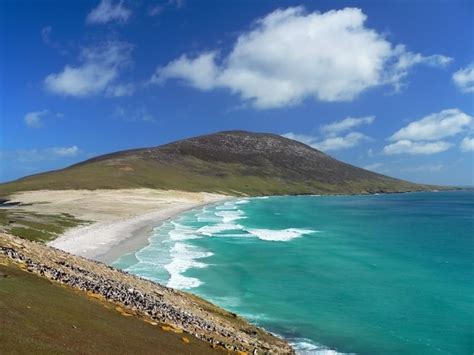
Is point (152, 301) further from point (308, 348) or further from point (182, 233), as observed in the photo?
point (182, 233)

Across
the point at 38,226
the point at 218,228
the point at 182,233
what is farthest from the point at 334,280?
the point at 218,228

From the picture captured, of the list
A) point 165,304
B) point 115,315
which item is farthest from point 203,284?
point 115,315

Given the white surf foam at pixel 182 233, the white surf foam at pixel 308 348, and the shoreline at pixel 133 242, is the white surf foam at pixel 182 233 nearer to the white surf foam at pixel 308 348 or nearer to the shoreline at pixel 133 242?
the shoreline at pixel 133 242

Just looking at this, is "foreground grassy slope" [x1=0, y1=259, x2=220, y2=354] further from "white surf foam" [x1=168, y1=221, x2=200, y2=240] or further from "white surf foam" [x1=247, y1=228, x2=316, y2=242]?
"white surf foam" [x1=247, y1=228, x2=316, y2=242]

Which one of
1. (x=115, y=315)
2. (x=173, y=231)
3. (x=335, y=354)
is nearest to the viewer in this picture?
(x=115, y=315)

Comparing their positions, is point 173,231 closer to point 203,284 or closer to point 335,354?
point 203,284

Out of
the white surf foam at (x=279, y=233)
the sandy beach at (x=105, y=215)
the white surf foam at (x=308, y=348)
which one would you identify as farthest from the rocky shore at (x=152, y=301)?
the white surf foam at (x=279, y=233)
